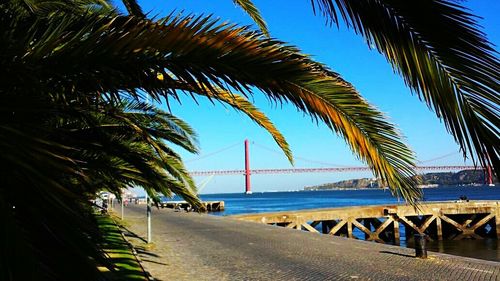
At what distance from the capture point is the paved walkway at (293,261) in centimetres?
925

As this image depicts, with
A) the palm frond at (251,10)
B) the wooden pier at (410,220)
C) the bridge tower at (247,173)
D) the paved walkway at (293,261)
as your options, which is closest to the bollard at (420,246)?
the paved walkway at (293,261)

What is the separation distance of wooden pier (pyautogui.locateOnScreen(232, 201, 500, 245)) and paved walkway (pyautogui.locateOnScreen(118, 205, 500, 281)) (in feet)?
49.8

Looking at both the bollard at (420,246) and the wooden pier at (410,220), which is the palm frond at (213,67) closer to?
the bollard at (420,246)

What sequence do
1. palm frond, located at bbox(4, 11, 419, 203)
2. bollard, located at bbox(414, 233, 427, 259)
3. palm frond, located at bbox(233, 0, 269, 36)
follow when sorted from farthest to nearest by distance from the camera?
bollard, located at bbox(414, 233, 427, 259)
palm frond, located at bbox(233, 0, 269, 36)
palm frond, located at bbox(4, 11, 419, 203)

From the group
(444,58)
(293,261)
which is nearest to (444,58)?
(444,58)

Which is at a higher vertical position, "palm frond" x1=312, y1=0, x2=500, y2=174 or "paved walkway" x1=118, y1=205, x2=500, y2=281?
"palm frond" x1=312, y1=0, x2=500, y2=174

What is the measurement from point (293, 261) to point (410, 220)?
25.7 metres

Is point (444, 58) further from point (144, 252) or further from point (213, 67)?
point (144, 252)

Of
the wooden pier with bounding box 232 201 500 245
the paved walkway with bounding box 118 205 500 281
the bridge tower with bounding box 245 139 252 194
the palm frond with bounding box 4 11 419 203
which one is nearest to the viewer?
the palm frond with bounding box 4 11 419 203

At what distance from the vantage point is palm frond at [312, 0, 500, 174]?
1.95 metres

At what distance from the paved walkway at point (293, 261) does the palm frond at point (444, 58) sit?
7.36 meters

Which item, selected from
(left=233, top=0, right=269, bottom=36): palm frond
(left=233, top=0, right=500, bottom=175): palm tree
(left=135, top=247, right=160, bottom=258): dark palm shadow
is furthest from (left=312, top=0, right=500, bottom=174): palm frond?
(left=135, top=247, right=160, bottom=258): dark palm shadow

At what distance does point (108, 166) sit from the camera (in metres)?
6.25

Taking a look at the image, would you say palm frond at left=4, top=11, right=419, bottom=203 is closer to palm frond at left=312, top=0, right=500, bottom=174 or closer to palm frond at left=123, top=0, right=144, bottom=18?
palm frond at left=312, top=0, right=500, bottom=174
